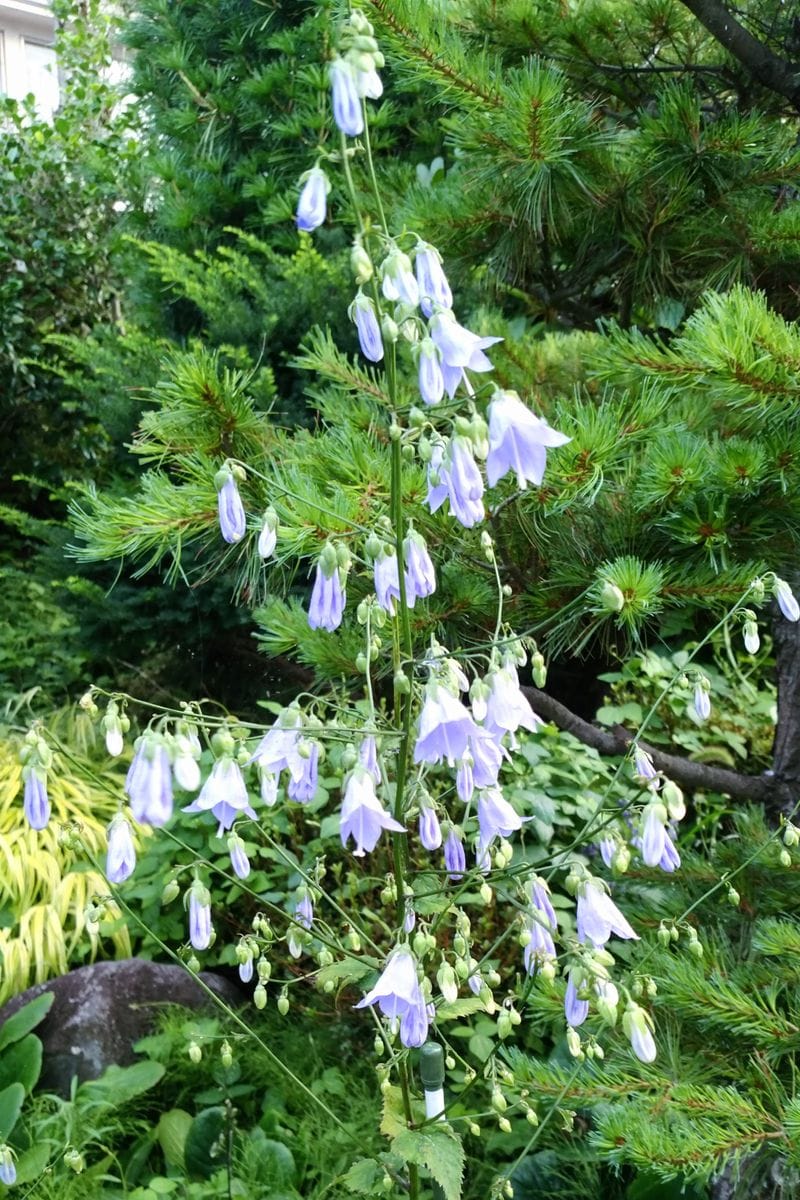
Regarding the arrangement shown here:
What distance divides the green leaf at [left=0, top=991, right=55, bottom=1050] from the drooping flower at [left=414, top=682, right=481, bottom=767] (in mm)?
1717

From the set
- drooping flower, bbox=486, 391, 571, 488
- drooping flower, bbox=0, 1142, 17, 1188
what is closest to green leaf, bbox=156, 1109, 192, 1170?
drooping flower, bbox=0, 1142, 17, 1188

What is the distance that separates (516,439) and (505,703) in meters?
0.26

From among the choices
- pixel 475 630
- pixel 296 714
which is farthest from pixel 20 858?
pixel 296 714

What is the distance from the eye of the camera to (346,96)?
0.81 metres

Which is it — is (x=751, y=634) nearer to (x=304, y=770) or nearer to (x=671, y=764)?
(x=304, y=770)

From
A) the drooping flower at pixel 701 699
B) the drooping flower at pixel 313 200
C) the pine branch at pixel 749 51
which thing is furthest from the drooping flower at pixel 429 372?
the pine branch at pixel 749 51

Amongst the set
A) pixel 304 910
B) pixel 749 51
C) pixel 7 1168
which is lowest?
pixel 7 1168

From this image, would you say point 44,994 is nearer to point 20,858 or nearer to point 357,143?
point 20,858

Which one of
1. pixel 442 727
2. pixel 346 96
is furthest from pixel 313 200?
pixel 442 727

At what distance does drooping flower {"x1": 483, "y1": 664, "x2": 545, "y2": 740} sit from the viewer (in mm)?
969

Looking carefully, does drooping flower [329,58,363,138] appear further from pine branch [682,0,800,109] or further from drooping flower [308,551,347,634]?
pine branch [682,0,800,109]

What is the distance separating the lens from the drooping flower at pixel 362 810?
90cm

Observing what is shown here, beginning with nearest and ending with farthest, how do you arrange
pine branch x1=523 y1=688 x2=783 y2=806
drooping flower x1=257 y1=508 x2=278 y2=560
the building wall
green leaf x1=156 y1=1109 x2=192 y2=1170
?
drooping flower x1=257 y1=508 x2=278 y2=560 < pine branch x1=523 y1=688 x2=783 y2=806 < green leaf x1=156 y1=1109 x2=192 y2=1170 < the building wall

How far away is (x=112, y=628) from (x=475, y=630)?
2286mm
